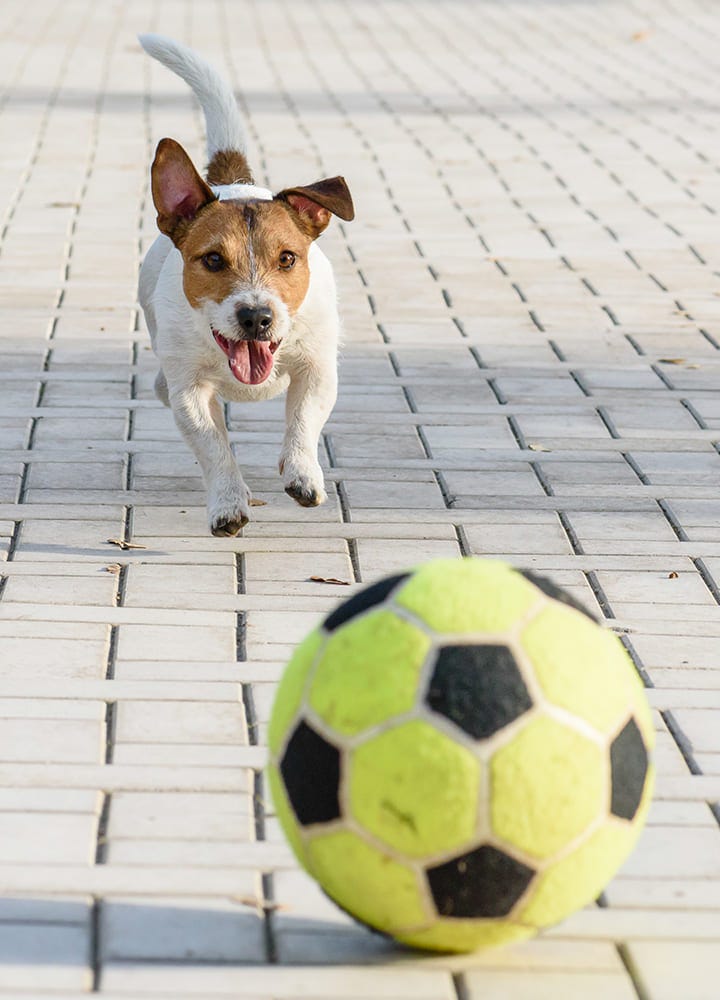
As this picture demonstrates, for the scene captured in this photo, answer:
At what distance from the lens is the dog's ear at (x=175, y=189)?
5000 millimetres

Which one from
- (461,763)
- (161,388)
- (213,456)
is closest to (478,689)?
(461,763)

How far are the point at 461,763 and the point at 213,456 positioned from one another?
2.70 meters

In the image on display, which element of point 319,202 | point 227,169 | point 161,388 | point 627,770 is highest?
point 627,770

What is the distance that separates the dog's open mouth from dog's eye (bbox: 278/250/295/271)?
9.5 inches

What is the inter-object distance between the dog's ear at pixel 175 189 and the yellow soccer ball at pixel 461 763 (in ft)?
8.36

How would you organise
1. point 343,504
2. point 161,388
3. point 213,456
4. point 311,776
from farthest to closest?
point 161,388, point 343,504, point 213,456, point 311,776

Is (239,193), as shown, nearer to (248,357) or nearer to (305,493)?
(248,357)

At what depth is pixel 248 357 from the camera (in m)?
→ 5.07

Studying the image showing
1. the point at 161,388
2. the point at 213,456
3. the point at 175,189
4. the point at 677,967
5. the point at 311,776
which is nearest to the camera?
the point at 311,776

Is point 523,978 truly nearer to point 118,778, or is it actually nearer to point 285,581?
point 118,778

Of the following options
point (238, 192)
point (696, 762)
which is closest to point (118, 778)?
point (696, 762)

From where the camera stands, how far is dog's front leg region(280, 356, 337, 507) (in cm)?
510

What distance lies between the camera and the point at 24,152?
1116 centimetres

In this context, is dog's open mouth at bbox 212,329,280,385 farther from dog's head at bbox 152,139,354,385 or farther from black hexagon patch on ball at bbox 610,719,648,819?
black hexagon patch on ball at bbox 610,719,648,819
